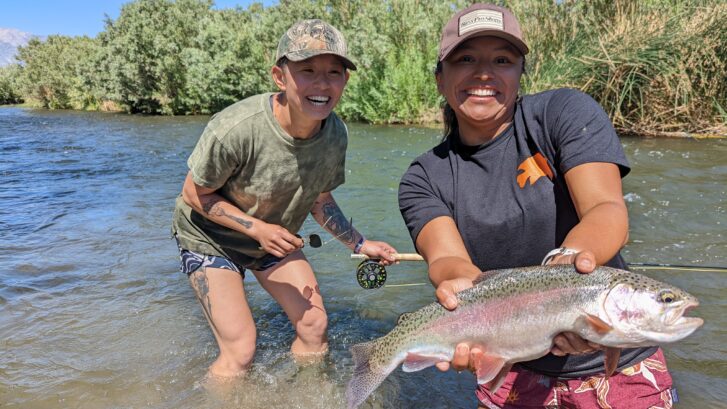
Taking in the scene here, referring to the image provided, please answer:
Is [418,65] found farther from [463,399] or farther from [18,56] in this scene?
[18,56]

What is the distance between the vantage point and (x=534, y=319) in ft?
7.92

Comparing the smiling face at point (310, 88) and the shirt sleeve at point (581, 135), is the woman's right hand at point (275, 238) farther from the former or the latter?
the shirt sleeve at point (581, 135)

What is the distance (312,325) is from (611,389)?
2548 mm

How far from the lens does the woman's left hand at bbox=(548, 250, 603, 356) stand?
2158 mm

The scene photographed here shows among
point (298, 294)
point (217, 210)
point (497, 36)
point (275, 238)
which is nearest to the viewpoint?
point (497, 36)

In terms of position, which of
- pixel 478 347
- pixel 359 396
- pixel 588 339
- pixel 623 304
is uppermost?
pixel 623 304

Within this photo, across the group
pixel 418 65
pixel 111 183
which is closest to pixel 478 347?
pixel 111 183

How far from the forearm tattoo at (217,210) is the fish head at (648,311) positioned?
8.36 feet

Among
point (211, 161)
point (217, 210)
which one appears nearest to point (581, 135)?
point (211, 161)

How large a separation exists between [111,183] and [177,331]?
28.1 ft

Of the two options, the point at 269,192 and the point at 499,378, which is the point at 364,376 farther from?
the point at 269,192

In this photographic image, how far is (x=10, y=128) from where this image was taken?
2845 cm

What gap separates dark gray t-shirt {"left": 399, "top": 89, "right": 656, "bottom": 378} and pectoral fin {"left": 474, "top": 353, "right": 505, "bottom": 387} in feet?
1.08

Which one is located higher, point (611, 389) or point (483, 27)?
point (483, 27)
